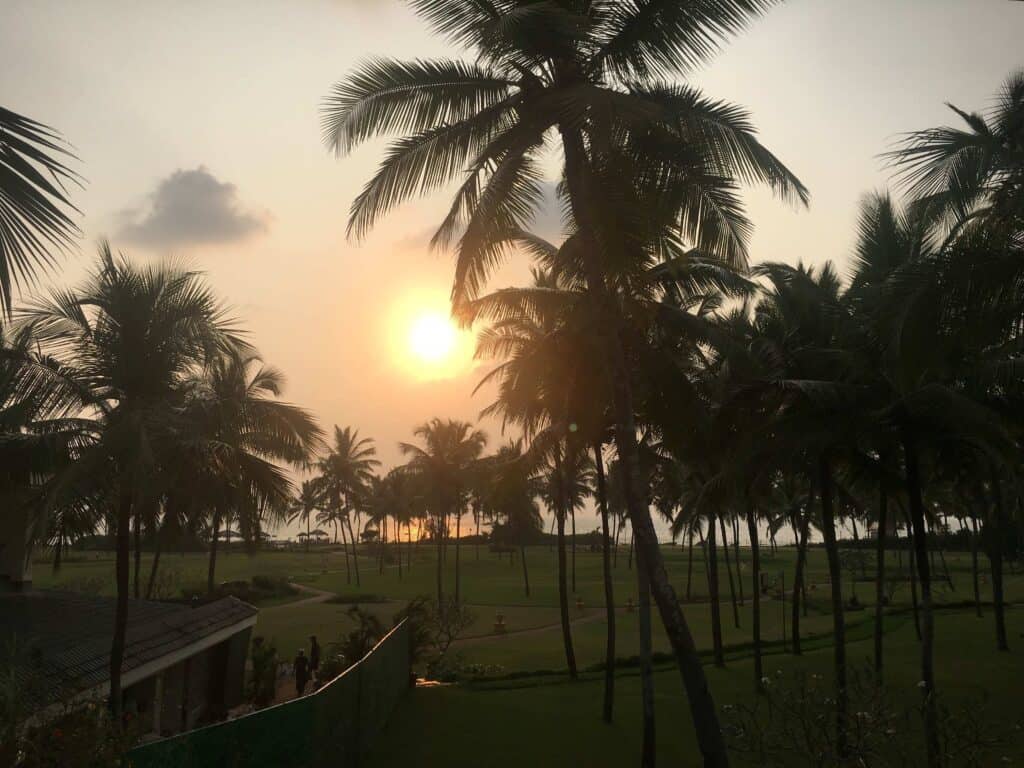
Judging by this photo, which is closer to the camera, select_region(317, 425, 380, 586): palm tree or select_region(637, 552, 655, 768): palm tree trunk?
select_region(637, 552, 655, 768): palm tree trunk

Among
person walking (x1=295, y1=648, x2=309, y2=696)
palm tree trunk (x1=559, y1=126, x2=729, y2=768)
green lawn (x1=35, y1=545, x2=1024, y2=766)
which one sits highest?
palm tree trunk (x1=559, y1=126, x2=729, y2=768)

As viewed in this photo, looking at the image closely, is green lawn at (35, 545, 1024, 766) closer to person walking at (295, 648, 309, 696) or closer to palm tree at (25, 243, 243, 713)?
person walking at (295, 648, 309, 696)

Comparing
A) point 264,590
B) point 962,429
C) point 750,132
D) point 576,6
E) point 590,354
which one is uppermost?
point 576,6

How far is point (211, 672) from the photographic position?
20422 millimetres

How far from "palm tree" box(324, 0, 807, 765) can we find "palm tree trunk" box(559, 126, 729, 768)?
0.07 feet

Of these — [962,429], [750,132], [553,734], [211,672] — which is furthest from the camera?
[211,672]

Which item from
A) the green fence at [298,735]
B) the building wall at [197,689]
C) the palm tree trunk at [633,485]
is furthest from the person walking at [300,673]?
the palm tree trunk at [633,485]

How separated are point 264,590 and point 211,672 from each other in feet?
121

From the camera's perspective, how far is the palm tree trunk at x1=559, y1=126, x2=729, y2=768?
29.7 feet

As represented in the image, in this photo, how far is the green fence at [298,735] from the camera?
6.72 m

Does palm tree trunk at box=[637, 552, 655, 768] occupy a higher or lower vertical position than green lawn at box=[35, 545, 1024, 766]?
higher

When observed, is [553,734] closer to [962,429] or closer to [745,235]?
[962,429]

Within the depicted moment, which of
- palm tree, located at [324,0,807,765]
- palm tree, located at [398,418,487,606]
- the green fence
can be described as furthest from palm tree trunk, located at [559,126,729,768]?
palm tree, located at [398,418,487,606]

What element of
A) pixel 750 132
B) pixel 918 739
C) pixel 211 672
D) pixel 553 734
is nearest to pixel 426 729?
pixel 553 734
